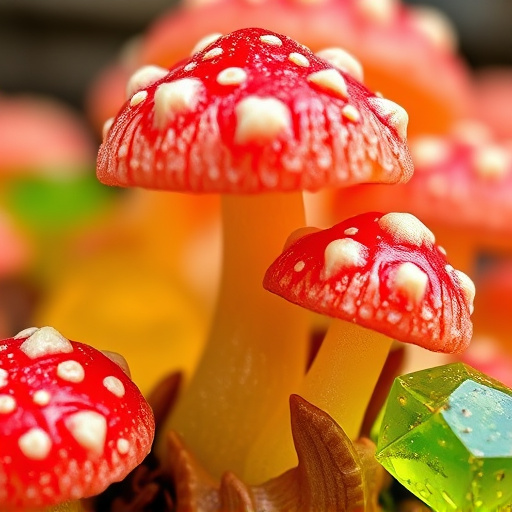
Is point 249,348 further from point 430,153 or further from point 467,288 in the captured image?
point 430,153

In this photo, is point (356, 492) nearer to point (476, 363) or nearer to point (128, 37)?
point (476, 363)

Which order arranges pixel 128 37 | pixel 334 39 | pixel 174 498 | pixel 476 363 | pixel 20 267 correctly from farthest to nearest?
pixel 128 37 → pixel 20 267 → pixel 334 39 → pixel 476 363 → pixel 174 498

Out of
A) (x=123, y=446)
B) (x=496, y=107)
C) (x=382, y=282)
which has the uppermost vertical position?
(x=382, y=282)

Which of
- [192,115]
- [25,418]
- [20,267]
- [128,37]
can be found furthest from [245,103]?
[128,37]

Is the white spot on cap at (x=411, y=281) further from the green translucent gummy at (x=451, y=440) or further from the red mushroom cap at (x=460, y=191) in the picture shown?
the red mushroom cap at (x=460, y=191)

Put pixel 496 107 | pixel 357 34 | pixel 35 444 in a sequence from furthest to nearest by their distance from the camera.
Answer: pixel 496 107 < pixel 357 34 < pixel 35 444

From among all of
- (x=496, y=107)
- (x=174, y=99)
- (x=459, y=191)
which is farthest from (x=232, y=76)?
(x=496, y=107)
